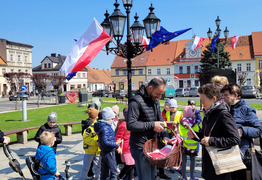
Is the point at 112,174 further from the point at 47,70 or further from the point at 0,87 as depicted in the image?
the point at 47,70

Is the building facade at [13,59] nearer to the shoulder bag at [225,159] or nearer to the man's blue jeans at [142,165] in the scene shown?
the man's blue jeans at [142,165]

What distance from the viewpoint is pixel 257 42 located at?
174ft

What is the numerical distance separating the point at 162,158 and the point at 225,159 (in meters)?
0.84

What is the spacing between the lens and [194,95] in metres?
41.9

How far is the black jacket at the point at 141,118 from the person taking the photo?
355 cm

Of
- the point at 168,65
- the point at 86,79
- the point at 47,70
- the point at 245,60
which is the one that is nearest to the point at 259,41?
the point at 245,60

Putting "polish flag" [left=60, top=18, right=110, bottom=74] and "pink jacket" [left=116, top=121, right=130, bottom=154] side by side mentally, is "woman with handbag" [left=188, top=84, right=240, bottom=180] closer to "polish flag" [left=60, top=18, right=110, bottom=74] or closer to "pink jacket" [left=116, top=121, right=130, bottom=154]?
"pink jacket" [left=116, top=121, right=130, bottom=154]

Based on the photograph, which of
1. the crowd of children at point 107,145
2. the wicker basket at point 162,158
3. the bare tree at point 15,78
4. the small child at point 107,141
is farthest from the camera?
the bare tree at point 15,78

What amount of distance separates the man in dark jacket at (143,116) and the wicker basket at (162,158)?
114 mm

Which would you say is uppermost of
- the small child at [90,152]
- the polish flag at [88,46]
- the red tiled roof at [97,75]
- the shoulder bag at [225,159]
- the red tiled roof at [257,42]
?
the red tiled roof at [257,42]

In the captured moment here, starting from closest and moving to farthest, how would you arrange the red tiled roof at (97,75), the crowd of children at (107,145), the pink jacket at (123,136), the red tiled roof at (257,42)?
the crowd of children at (107,145) < the pink jacket at (123,136) < the red tiled roof at (257,42) < the red tiled roof at (97,75)

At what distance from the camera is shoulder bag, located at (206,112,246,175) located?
2.96 meters

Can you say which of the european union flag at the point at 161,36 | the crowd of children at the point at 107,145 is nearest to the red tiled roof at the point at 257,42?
the european union flag at the point at 161,36

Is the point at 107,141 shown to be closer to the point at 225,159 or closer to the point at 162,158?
the point at 162,158
